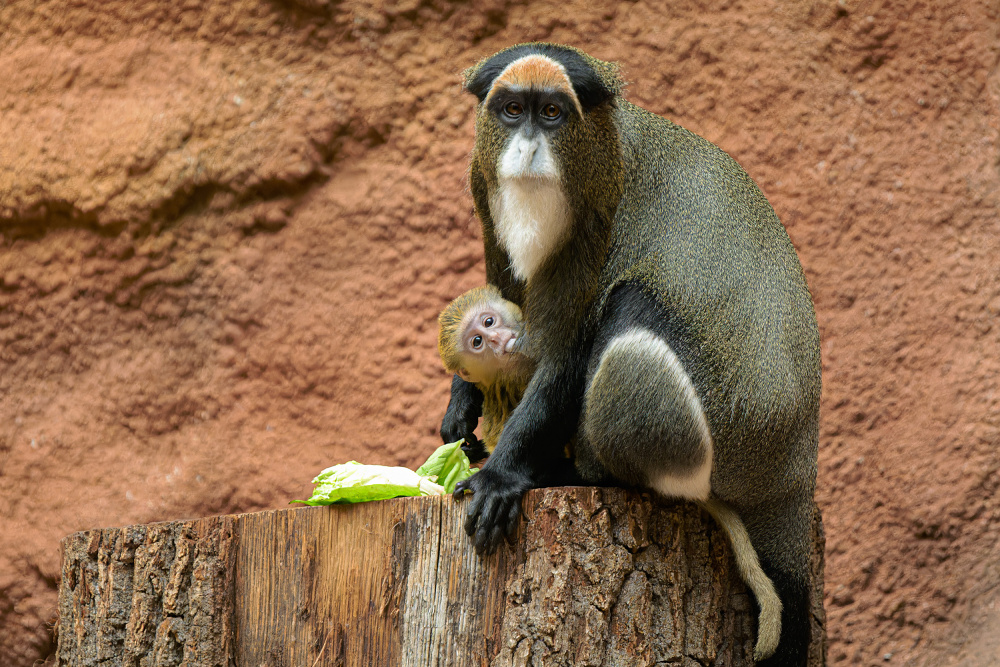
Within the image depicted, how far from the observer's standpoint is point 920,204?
15.9 feet

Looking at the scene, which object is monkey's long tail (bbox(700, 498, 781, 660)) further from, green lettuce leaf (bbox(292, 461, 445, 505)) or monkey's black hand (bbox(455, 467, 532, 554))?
green lettuce leaf (bbox(292, 461, 445, 505))

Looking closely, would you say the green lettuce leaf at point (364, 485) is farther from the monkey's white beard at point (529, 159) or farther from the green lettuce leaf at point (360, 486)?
the monkey's white beard at point (529, 159)

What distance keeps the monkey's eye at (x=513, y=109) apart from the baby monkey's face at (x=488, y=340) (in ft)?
2.78

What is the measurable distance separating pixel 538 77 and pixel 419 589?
162 centimetres

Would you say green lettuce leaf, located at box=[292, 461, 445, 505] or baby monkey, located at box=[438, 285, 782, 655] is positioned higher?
baby monkey, located at box=[438, 285, 782, 655]

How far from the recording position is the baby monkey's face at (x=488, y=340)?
362 cm

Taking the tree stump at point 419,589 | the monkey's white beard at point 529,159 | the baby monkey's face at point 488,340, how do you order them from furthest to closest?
the baby monkey's face at point 488,340 → the monkey's white beard at point 529,159 → the tree stump at point 419,589

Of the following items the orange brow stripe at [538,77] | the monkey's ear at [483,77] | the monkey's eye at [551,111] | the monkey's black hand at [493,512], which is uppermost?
the monkey's ear at [483,77]

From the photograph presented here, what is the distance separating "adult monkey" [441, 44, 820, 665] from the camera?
301 cm

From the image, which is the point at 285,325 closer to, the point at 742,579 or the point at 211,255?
the point at 211,255

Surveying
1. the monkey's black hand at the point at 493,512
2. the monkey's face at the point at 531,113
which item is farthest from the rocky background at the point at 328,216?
the monkey's black hand at the point at 493,512

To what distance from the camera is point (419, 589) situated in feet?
9.28

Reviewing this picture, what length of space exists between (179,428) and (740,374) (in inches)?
138

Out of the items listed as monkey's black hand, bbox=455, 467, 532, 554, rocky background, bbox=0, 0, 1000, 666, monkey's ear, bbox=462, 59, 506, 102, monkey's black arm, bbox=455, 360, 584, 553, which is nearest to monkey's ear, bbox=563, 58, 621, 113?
monkey's ear, bbox=462, 59, 506, 102
